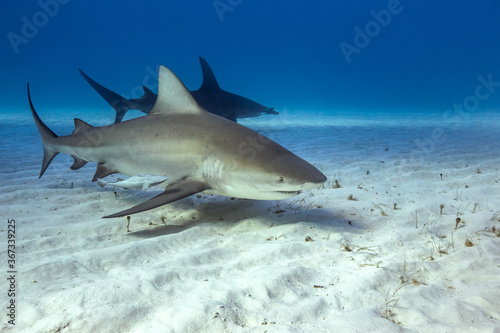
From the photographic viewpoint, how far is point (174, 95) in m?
3.73

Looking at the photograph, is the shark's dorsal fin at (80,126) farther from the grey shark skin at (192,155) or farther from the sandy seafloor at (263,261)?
the sandy seafloor at (263,261)

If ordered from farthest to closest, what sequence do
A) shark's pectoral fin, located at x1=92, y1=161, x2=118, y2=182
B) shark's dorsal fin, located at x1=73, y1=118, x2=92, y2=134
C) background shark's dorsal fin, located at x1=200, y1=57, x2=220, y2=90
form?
background shark's dorsal fin, located at x1=200, y1=57, x2=220, y2=90 → shark's dorsal fin, located at x1=73, y1=118, x2=92, y2=134 → shark's pectoral fin, located at x1=92, y1=161, x2=118, y2=182

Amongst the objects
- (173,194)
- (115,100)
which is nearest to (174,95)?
(173,194)

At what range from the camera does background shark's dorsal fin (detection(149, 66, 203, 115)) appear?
3.68m

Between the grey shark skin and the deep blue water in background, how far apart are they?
121 m

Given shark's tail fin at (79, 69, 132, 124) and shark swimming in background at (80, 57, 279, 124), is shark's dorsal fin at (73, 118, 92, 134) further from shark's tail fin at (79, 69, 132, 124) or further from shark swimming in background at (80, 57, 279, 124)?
shark swimming in background at (80, 57, 279, 124)

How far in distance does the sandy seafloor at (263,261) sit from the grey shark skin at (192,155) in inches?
18.8

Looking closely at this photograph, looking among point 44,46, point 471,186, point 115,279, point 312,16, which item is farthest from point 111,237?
point 312,16

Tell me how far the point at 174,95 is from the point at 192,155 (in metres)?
0.90

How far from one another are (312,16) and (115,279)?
183416 mm

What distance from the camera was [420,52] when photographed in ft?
470

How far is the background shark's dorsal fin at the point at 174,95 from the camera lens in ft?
12.1

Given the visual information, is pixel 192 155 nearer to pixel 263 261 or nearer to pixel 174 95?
pixel 174 95

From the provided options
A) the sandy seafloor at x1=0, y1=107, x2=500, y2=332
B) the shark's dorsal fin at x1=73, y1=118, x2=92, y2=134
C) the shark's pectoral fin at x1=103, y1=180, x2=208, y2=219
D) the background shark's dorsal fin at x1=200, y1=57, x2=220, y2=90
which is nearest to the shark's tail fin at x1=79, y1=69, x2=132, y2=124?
the background shark's dorsal fin at x1=200, y1=57, x2=220, y2=90
